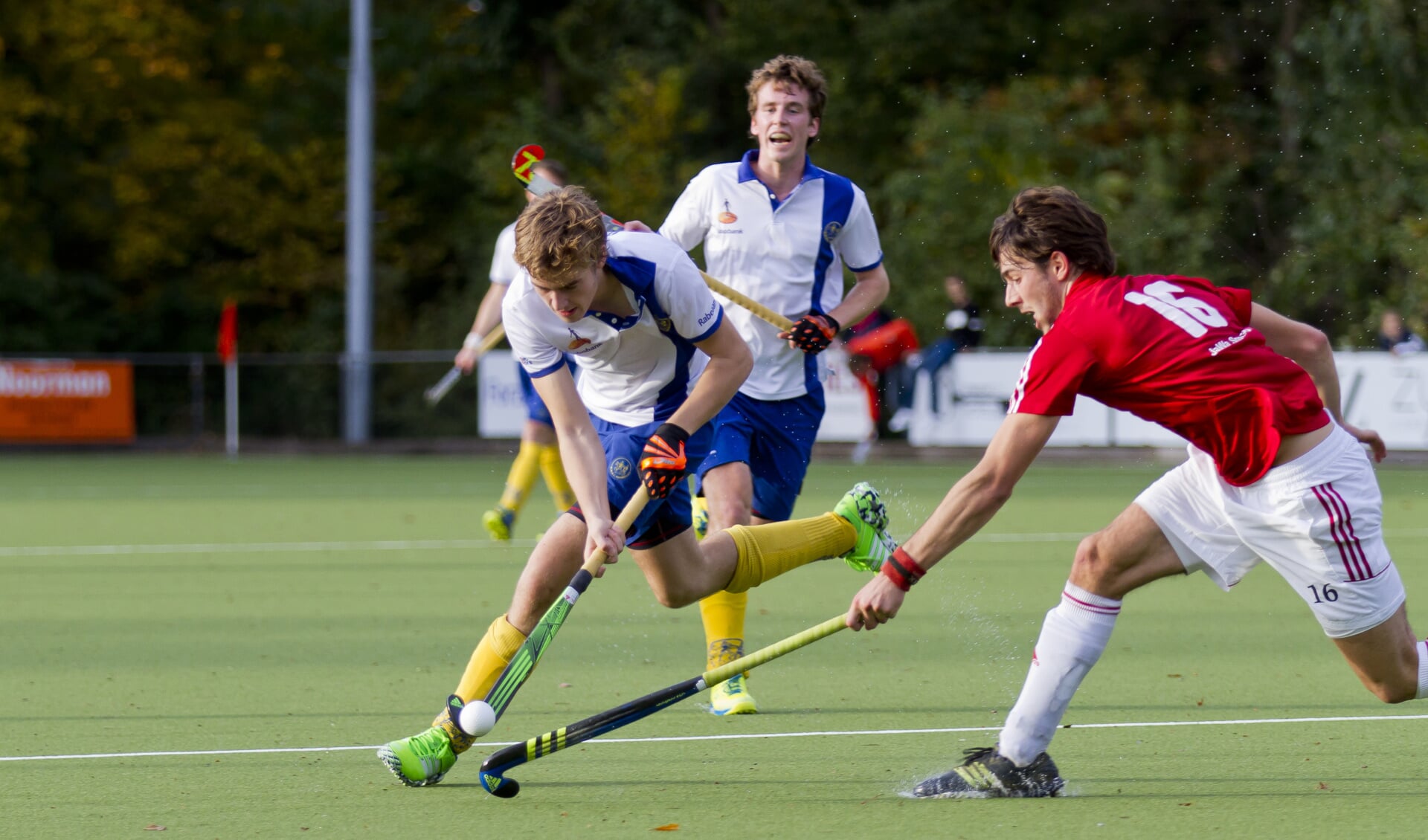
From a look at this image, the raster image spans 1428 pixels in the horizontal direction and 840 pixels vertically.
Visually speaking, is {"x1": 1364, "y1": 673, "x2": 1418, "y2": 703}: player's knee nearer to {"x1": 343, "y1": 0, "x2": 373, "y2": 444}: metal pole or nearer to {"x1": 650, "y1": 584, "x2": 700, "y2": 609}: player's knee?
{"x1": 650, "y1": 584, "x2": 700, "y2": 609}: player's knee

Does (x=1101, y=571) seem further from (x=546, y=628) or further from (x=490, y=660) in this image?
(x=490, y=660)

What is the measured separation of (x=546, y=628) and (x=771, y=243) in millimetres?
1769

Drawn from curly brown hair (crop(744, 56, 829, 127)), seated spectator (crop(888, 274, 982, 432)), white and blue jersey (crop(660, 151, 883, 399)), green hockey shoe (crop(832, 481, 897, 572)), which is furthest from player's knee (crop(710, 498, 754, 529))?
seated spectator (crop(888, 274, 982, 432))

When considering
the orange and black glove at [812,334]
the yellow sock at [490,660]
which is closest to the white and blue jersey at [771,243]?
the orange and black glove at [812,334]

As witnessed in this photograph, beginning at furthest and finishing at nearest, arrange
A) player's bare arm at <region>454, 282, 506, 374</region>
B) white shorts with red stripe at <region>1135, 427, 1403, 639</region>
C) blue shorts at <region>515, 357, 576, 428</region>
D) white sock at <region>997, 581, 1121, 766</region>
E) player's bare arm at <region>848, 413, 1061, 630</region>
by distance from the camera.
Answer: player's bare arm at <region>454, 282, 506, 374</region> → blue shorts at <region>515, 357, 576, 428</region> → white sock at <region>997, 581, 1121, 766</region> → white shorts with red stripe at <region>1135, 427, 1403, 639</region> → player's bare arm at <region>848, 413, 1061, 630</region>

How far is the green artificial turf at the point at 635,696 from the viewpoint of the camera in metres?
3.85

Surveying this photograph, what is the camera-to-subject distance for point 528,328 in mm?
4309

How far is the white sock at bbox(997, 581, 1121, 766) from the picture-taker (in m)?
3.89

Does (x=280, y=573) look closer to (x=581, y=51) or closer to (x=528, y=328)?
(x=528, y=328)

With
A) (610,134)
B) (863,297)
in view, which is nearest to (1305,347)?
(863,297)

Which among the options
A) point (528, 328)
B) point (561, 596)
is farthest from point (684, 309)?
point (561, 596)

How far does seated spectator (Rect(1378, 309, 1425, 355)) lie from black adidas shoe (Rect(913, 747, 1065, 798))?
13069 mm

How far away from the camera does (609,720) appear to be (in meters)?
Result: 4.15

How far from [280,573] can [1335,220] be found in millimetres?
16604
